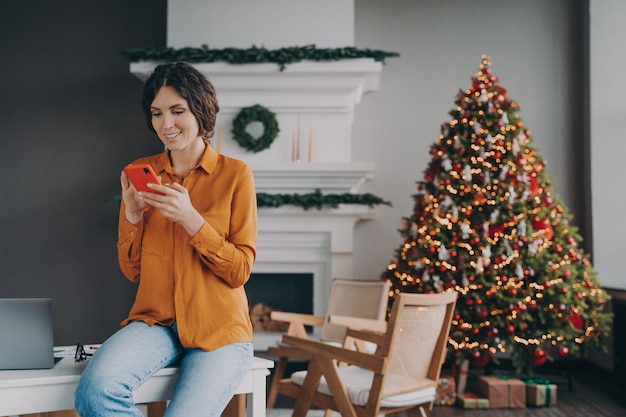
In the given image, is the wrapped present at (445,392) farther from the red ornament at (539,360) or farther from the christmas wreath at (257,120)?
the christmas wreath at (257,120)

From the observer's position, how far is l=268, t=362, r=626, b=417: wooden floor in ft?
13.5

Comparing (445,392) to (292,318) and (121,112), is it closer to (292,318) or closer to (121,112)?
(292,318)

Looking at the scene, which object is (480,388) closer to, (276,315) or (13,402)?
(276,315)

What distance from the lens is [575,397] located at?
4574 millimetres

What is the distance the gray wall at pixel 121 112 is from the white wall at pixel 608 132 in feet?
1.09

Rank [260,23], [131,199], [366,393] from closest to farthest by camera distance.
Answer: [131,199]
[366,393]
[260,23]

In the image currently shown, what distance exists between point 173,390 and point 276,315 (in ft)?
8.21

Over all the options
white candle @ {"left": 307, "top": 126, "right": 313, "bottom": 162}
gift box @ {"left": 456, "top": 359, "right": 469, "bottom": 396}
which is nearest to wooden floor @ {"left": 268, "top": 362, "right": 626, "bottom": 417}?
gift box @ {"left": 456, "top": 359, "right": 469, "bottom": 396}

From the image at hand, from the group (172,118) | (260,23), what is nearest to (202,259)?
(172,118)

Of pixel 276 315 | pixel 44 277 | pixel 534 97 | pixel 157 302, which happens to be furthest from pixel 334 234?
pixel 157 302

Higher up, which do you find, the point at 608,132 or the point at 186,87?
the point at 608,132

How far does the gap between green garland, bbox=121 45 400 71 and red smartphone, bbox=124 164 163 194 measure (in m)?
3.43

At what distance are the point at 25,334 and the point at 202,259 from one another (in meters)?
0.50

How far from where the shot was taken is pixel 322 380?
3.07 m
